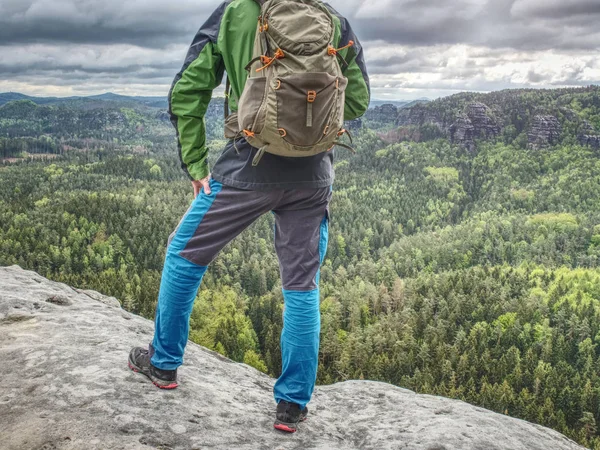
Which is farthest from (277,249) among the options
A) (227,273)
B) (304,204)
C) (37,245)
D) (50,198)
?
(50,198)

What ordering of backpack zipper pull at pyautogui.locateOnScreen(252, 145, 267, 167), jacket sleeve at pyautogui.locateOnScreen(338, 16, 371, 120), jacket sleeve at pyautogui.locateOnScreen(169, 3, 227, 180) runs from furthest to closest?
jacket sleeve at pyautogui.locateOnScreen(338, 16, 371, 120) < jacket sleeve at pyautogui.locateOnScreen(169, 3, 227, 180) < backpack zipper pull at pyautogui.locateOnScreen(252, 145, 267, 167)

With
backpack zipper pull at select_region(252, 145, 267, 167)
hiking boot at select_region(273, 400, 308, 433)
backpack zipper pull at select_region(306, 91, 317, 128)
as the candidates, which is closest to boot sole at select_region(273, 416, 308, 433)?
hiking boot at select_region(273, 400, 308, 433)

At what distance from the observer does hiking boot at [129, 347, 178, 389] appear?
6.12 meters

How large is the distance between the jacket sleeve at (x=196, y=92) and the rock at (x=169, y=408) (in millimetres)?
2715

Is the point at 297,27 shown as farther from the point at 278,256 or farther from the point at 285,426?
the point at 285,426

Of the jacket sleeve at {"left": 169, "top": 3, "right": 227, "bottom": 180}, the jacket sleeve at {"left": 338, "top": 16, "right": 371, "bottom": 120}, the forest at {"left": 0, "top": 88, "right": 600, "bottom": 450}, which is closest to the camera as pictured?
the jacket sleeve at {"left": 169, "top": 3, "right": 227, "bottom": 180}

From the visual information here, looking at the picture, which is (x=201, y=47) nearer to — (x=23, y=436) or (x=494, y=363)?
(x=23, y=436)

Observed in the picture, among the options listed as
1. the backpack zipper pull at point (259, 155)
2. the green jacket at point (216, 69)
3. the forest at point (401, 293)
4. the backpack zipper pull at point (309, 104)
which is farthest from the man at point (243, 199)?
the forest at point (401, 293)

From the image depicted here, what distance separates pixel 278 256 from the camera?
17.8 ft

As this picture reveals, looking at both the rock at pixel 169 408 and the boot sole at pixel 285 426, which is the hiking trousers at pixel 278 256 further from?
the rock at pixel 169 408

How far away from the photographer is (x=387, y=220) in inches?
6471

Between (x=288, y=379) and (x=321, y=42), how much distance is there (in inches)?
143

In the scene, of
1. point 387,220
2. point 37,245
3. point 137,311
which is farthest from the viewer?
point 387,220

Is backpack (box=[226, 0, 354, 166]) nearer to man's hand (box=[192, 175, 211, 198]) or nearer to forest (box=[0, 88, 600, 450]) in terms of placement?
man's hand (box=[192, 175, 211, 198])
